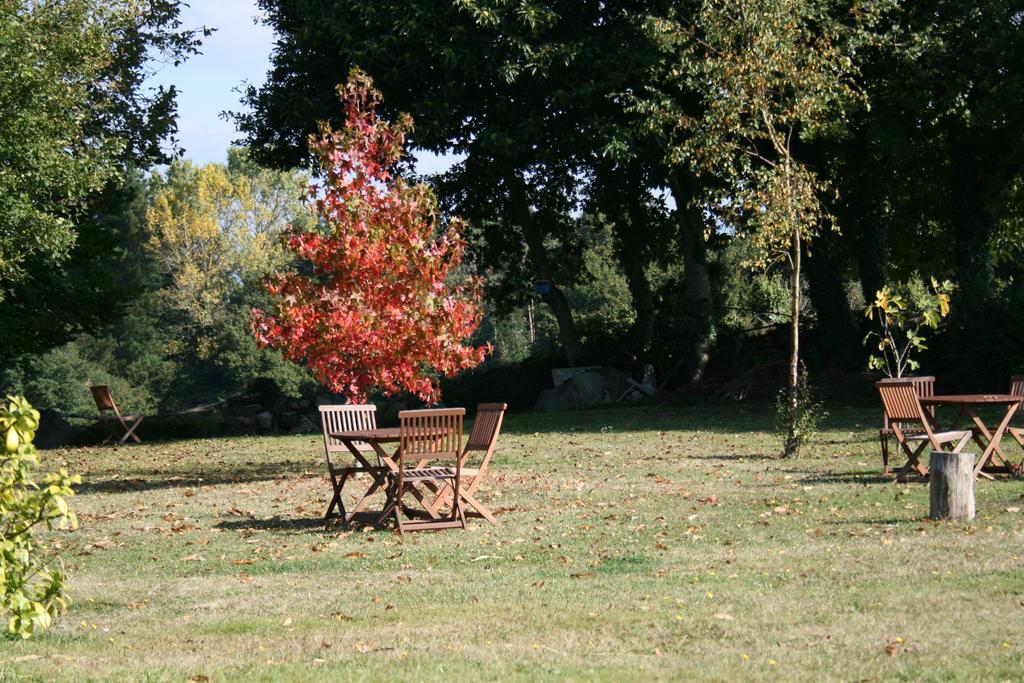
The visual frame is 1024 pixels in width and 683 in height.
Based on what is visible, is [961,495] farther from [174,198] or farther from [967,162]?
[174,198]

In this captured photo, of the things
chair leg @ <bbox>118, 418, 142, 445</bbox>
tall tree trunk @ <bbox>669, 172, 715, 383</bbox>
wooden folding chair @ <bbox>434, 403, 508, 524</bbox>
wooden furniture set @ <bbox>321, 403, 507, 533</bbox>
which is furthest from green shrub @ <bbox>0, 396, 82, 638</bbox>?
tall tree trunk @ <bbox>669, 172, 715, 383</bbox>

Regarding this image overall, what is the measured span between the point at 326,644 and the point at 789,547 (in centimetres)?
394

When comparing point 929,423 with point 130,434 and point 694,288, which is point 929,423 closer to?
point 694,288

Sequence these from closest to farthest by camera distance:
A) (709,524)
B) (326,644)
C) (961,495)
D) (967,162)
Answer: (326,644)
(961,495)
(709,524)
(967,162)

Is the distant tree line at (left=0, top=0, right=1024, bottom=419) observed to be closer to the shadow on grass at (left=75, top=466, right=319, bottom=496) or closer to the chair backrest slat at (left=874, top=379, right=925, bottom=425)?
the shadow on grass at (left=75, top=466, right=319, bottom=496)

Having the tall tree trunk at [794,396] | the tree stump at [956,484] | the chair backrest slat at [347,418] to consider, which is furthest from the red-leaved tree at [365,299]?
the tree stump at [956,484]

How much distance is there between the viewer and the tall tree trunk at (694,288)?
28.6m

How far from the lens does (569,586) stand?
7.88 m

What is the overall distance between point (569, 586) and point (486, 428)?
11.0 feet

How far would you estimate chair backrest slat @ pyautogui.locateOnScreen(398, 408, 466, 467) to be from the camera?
404 inches

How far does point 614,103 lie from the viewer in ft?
85.9

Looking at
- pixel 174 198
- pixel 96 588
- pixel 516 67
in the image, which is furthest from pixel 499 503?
pixel 174 198

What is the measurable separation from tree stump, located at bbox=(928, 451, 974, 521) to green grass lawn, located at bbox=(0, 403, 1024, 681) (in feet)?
0.54

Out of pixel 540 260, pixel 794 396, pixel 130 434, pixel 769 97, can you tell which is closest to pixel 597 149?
pixel 540 260
